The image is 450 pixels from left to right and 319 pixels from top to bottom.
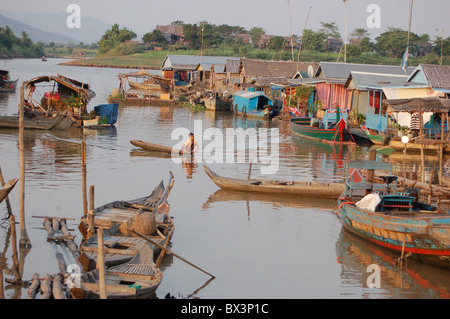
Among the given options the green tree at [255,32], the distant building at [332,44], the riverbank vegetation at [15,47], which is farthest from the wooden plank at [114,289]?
the green tree at [255,32]

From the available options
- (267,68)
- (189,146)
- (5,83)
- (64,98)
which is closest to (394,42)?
(267,68)

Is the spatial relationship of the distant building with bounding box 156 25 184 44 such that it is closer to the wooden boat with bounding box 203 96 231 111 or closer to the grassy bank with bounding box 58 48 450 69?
the grassy bank with bounding box 58 48 450 69

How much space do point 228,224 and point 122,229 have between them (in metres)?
3.08

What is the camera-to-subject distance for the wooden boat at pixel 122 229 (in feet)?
32.0

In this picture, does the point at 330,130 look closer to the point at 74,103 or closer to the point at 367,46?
the point at 74,103

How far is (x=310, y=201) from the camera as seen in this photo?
15.7 metres

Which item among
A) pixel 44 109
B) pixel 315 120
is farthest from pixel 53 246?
pixel 315 120

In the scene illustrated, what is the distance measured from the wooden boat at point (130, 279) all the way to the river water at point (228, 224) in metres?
0.58

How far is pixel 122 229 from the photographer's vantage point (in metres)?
11.1

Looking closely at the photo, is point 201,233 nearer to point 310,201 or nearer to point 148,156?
point 310,201

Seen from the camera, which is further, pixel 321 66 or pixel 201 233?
pixel 321 66

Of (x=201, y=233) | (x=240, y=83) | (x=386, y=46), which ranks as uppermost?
(x=386, y=46)

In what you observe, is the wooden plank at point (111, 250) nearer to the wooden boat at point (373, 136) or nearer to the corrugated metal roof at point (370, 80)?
the wooden boat at point (373, 136)

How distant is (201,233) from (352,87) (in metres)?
18.0
